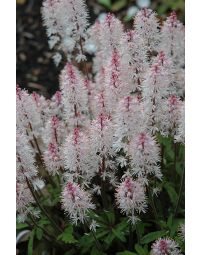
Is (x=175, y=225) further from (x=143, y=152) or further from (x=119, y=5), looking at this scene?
(x=119, y=5)

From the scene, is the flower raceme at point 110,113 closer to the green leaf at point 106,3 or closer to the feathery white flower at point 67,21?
the feathery white flower at point 67,21

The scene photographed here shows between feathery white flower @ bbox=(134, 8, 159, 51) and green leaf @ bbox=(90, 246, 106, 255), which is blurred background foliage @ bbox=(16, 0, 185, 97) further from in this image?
green leaf @ bbox=(90, 246, 106, 255)

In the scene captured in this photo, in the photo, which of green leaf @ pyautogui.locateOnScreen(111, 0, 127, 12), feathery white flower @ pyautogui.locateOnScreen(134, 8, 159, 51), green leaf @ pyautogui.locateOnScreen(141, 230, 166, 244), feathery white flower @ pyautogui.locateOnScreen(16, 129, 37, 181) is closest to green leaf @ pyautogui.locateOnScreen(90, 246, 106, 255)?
green leaf @ pyautogui.locateOnScreen(141, 230, 166, 244)

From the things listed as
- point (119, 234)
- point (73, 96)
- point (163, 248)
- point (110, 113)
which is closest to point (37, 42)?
point (73, 96)

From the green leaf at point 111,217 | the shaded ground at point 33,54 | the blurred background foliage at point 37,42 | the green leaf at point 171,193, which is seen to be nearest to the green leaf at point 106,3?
the blurred background foliage at point 37,42

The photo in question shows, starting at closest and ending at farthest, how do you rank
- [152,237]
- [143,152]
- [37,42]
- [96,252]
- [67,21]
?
[143,152] → [152,237] → [96,252] → [67,21] → [37,42]

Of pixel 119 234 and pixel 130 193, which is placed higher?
pixel 130 193
